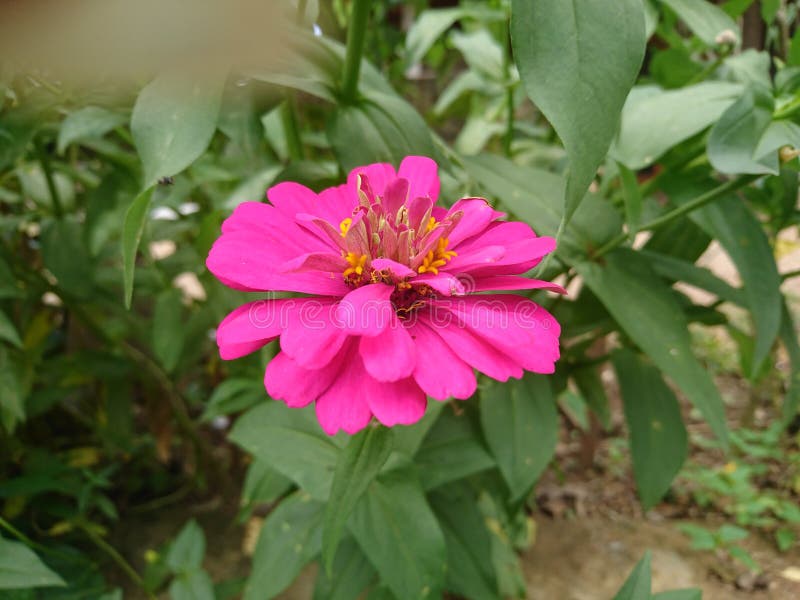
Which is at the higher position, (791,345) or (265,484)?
(791,345)

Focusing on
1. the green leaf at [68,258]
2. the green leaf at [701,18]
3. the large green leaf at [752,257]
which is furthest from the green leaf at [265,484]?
the green leaf at [701,18]

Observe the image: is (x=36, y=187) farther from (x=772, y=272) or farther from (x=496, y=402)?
(x=772, y=272)

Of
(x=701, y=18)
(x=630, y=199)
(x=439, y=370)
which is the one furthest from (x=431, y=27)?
(x=439, y=370)

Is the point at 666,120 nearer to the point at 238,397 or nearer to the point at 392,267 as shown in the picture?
the point at 392,267

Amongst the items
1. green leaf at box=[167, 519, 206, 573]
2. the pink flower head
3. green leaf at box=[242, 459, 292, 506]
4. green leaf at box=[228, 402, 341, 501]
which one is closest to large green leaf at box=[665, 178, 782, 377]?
the pink flower head

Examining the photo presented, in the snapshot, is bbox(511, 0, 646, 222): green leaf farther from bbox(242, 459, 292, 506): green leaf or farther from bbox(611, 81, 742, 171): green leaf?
bbox(242, 459, 292, 506): green leaf

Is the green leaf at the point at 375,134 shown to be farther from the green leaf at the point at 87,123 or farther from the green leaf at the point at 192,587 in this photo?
the green leaf at the point at 192,587
